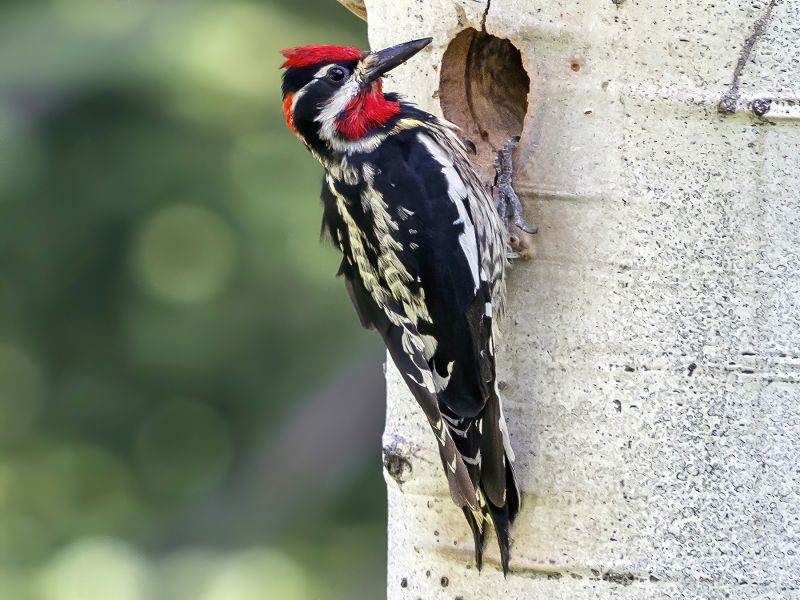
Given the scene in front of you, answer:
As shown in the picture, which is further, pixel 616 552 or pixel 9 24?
pixel 9 24

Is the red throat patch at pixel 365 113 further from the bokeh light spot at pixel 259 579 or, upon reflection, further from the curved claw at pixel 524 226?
the bokeh light spot at pixel 259 579

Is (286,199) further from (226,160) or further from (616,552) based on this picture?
(616,552)

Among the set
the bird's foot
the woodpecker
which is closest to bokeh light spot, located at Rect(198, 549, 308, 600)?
the woodpecker

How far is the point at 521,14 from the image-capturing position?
2.43 metres

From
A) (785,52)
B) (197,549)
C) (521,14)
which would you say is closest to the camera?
(785,52)

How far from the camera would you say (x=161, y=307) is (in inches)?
232

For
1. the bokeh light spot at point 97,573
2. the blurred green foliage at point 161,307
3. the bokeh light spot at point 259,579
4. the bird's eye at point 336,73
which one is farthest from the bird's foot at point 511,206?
the bokeh light spot at point 97,573

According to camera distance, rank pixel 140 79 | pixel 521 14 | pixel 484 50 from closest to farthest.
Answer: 1. pixel 521 14
2. pixel 484 50
3. pixel 140 79

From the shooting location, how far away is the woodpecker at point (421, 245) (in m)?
2.43

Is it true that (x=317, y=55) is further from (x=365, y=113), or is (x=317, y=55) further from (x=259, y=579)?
(x=259, y=579)

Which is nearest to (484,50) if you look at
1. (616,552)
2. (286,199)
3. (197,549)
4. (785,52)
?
(785,52)

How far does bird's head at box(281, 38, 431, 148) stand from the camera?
282 cm

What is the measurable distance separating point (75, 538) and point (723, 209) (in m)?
4.44

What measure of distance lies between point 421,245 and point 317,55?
→ 1.61 ft
